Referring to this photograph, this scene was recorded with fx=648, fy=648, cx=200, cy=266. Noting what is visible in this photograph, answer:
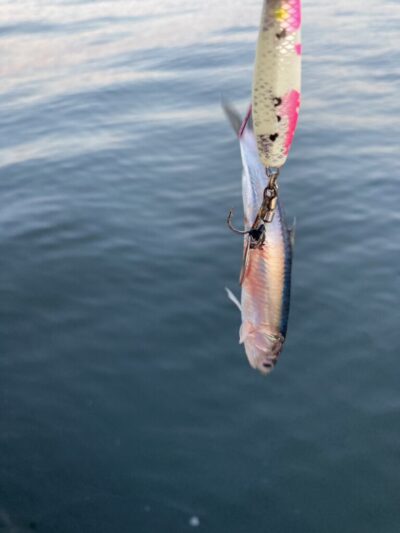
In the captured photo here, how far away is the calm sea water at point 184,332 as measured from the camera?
239 inches

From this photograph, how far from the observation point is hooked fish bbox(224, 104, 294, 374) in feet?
11.7

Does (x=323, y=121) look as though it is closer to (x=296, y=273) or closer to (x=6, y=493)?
(x=296, y=273)

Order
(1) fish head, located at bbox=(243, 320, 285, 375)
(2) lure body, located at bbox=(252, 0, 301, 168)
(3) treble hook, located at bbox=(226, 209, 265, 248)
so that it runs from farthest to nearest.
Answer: (1) fish head, located at bbox=(243, 320, 285, 375) → (3) treble hook, located at bbox=(226, 209, 265, 248) → (2) lure body, located at bbox=(252, 0, 301, 168)

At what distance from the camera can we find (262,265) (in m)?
3.57

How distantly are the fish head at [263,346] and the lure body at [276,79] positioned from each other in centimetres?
105

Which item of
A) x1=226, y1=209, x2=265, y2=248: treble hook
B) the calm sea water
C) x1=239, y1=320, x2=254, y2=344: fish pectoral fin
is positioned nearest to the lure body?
x1=226, y1=209, x2=265, y2=248: treble hook

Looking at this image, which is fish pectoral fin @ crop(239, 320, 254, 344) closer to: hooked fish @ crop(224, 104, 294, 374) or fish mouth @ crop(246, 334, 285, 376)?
hooked fish @ crop(224, 104, 294, 374)

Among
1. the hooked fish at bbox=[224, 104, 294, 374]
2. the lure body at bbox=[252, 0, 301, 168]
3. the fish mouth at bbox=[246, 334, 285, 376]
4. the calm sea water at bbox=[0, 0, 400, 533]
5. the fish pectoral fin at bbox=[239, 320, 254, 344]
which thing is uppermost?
the lure body at bbox=[252, 0, 301, 168]

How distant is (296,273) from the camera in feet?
29.6

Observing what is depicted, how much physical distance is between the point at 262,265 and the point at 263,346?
636 mm

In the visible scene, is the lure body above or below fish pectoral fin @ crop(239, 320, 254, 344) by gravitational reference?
above

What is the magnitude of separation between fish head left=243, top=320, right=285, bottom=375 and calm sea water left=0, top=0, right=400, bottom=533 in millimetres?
2350

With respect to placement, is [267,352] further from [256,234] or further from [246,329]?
[256,234]

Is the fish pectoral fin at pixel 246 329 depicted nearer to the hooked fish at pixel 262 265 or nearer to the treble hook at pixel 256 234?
the hooked fish at pixel 262 265
